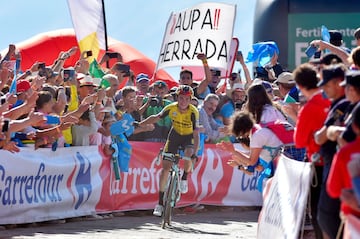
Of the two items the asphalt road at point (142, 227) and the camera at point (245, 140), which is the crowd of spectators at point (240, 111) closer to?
the camera at point (245, 140)

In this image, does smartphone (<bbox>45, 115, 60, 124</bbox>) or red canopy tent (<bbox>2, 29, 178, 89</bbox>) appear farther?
red canopy tent (<bbox>2, 29, 178, 89</bbox>)

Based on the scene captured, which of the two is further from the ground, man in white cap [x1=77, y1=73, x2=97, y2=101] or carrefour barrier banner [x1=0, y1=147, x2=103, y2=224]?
man in white cap [x1=77, y1=73, x2=97, y2=101]

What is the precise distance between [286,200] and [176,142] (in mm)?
6167

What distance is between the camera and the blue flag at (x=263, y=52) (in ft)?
49.4

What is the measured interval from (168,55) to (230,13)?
4.58 ft

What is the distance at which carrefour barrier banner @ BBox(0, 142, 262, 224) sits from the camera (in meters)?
12.0

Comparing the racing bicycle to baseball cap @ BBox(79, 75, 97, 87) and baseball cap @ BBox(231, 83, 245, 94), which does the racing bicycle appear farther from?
baseball cap @ BBox(231, 83, 245, 94)

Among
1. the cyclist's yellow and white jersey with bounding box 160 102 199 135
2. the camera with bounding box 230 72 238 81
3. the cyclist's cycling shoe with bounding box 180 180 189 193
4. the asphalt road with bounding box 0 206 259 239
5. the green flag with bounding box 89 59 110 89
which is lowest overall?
the asphalt road with bounding box 0 206 259 239

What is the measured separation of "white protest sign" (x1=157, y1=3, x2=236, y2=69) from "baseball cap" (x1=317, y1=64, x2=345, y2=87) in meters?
9.99

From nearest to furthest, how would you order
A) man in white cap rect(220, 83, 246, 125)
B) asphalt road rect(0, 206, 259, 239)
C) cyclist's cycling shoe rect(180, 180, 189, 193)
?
1. asphalt road rect(0, 206, 259, 239)
2. cyclist's cycling shoe rect(180, 180, 189, 193)
3. man in white cap rect(220, 83, 246, 125)

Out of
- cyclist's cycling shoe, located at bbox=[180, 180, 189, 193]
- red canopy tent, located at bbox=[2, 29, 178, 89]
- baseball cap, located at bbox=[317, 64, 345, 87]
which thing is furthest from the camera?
red canopy tent, located at bbox=[2, 29, 178, 89]

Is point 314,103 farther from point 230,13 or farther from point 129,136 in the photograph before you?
point 230,13

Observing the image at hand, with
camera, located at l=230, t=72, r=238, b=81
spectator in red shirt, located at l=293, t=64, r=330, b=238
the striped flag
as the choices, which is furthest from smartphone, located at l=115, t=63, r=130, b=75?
spectator in red shirt, located at l=293, t=64, r=330, b=238

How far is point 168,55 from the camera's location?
17656mm
